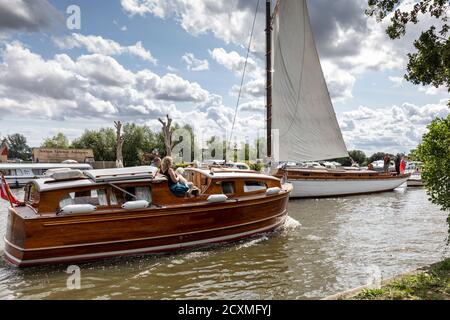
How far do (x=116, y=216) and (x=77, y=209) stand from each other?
3.15ft

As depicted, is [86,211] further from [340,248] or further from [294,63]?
[294,63]

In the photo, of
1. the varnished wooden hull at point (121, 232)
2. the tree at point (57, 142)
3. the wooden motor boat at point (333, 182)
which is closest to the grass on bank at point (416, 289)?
the varnished wooden hull at point (121, 232)

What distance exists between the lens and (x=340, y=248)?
36.7 ft

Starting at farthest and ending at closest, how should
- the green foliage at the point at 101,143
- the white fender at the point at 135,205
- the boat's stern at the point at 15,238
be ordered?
the green foliage at the point at 101,143 → the white fender at the point at 135,205 → the boat's stern at the point at 15,238

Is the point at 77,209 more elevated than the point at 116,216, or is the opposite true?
the point at 77,209

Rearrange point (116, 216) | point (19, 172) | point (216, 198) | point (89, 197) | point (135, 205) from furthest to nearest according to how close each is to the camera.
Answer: point (19, 172) < point (216, 198) < point (89, 197) < point (135, 205) < point (116, 216)

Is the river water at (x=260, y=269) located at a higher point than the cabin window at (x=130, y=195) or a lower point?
lower

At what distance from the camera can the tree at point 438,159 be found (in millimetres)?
6723

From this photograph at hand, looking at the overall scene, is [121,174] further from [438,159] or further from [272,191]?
[438,159]

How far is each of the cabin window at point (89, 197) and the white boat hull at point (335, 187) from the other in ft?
51.2

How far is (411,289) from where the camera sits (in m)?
5.70

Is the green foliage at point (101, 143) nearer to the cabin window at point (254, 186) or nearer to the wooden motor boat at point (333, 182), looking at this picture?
the wooden motor boat at point (333, 182)

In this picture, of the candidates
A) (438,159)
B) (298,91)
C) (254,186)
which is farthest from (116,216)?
(298,91)
